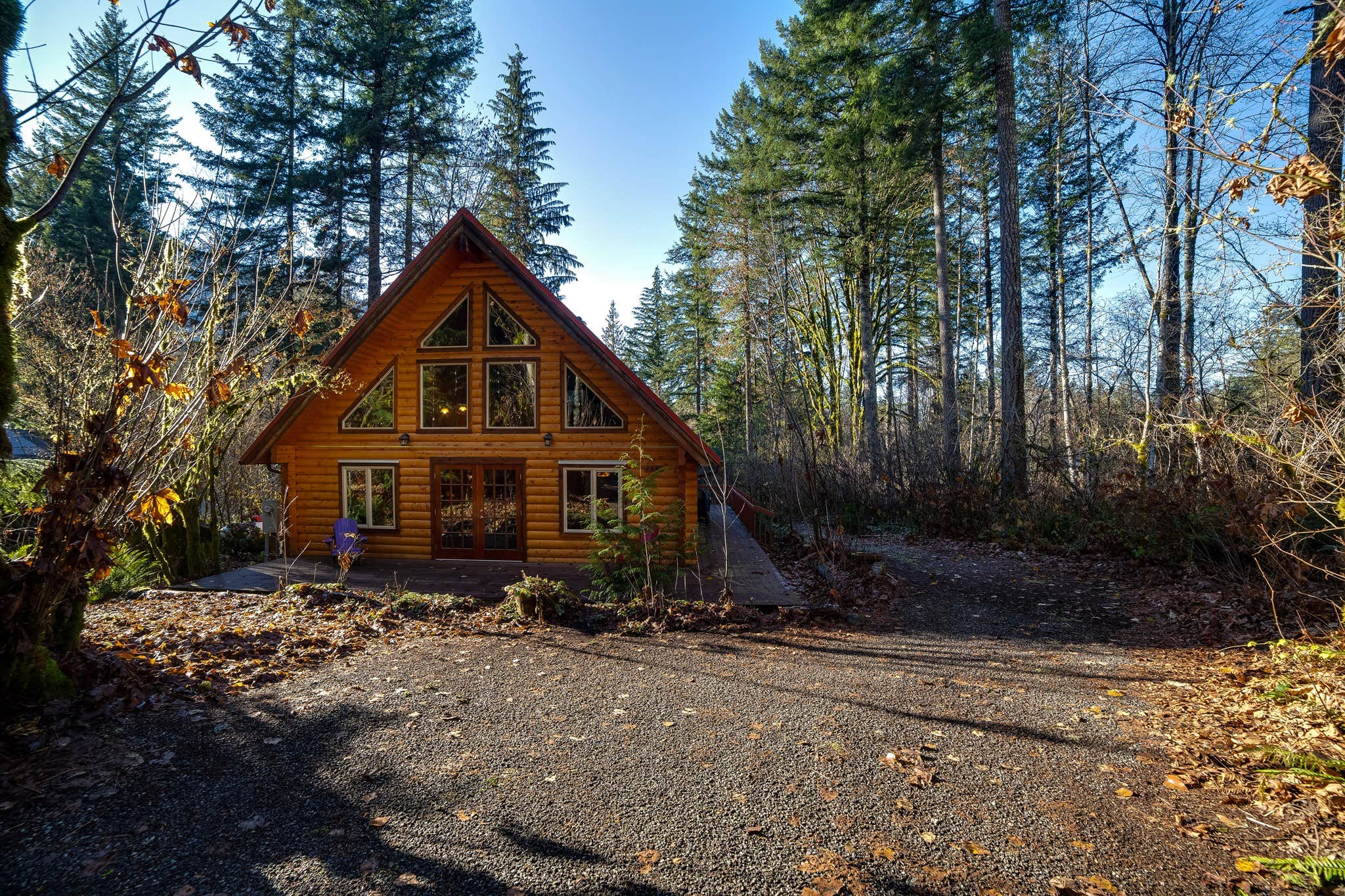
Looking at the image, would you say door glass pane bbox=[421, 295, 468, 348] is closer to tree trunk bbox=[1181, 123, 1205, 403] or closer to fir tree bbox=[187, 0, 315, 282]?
fir tree bbox=[187, 0, 315, 282]

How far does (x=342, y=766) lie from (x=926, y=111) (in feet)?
52.3

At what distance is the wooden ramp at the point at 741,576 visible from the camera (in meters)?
7.71

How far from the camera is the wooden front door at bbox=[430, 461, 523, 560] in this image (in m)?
10.4

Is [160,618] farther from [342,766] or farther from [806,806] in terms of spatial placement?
[806,806]

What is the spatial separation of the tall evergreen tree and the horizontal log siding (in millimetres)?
8961

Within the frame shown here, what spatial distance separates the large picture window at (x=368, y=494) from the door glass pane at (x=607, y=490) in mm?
3943

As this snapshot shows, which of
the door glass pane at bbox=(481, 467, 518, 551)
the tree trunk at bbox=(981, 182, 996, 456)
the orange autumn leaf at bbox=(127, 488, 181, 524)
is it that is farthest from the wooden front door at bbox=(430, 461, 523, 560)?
the tree trunk at bbox=(981, 182, 996, 456)

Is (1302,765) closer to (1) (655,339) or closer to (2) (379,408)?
(2) (379,408)

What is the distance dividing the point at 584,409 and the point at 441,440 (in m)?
2.82

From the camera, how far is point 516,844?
113 inches

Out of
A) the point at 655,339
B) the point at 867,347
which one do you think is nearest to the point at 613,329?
the point at 655,339

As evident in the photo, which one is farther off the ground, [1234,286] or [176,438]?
[1234,286]

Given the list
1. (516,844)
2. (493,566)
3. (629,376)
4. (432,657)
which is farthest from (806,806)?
(493,566)

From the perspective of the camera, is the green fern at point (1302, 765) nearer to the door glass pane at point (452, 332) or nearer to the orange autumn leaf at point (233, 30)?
the orange autumn leaf at point (233, 30)
